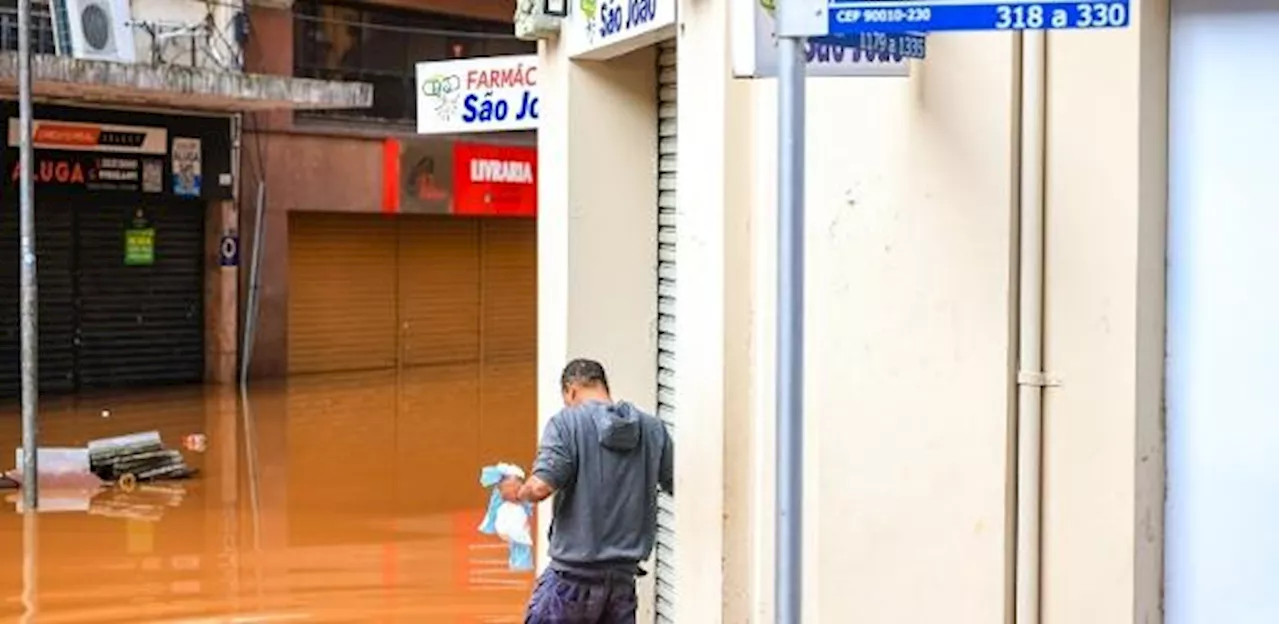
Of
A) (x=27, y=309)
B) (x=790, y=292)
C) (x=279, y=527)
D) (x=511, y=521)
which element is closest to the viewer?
(x=790, y=292)

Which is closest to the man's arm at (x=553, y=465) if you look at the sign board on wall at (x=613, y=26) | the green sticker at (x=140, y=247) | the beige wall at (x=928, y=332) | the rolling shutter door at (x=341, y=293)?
the beige wall at (x=928, y=332)

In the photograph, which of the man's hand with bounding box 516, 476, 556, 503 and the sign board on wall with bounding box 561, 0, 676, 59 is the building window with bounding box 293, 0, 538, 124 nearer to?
the sign board on wall with bounding box 561, 0, 676, 59

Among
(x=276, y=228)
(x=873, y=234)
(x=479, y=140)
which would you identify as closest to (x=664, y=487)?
(x=873, y=234)

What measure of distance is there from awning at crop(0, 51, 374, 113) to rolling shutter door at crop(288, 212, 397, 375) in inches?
102

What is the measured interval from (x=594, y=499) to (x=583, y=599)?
0.37 metres

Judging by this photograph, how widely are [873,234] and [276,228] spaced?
721 inches

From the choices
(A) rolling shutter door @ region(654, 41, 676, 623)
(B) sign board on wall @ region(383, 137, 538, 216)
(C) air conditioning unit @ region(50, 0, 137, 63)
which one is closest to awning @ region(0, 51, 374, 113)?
(C) air conditioning unit @ region(50, 0, 137, 63)

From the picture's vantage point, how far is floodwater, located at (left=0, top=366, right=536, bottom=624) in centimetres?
925

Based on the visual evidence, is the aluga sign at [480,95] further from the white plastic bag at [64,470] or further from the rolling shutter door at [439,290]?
the rolling shutter door at [439,290]

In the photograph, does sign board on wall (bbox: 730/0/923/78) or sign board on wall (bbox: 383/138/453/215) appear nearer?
sign board on wall (bbox: 730/0/923/78)

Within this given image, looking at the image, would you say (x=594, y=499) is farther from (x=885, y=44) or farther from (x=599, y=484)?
(x=885, y=44)

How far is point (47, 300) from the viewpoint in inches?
801

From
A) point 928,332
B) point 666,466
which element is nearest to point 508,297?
point 666,466

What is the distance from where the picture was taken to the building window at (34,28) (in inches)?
738
